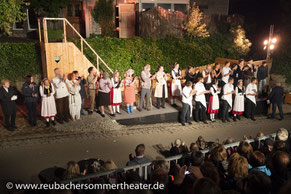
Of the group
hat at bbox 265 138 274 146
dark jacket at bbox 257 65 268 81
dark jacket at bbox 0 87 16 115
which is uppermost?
dark jacket at bbox 257 65 268 81

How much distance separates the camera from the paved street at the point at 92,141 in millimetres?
7445

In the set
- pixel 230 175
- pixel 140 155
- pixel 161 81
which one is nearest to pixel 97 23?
pixel 161 81

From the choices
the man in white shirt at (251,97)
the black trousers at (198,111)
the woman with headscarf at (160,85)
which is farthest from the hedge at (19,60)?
the man in white shirt at (251,97)

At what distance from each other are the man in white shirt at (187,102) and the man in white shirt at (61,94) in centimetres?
427

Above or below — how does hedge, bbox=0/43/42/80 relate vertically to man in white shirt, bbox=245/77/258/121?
above

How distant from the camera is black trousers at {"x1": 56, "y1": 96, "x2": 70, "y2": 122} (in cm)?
987

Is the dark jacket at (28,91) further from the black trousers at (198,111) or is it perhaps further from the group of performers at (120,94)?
the black trousers at (198,111)

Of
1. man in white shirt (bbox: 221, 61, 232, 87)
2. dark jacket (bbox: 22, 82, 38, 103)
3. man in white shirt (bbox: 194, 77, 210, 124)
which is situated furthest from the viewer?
man in white shirt (bbox: 221, 61, 232, 87)

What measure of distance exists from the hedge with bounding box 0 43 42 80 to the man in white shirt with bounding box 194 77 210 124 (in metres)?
8.16

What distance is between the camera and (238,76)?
1329 cm

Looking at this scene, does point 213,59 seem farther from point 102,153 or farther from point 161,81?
point 102,153

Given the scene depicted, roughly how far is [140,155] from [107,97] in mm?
5252

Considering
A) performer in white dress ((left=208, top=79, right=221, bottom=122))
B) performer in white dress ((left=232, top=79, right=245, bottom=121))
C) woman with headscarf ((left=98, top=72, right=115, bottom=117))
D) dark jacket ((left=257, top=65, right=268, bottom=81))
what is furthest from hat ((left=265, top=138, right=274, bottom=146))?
dark jacket ((left=257, top=65, right=268, bottom=81))

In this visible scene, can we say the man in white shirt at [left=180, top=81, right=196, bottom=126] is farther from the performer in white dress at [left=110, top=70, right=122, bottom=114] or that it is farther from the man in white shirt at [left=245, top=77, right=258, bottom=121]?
the man in white shirt at [left=245, top=77, right=258, bottom=121]
